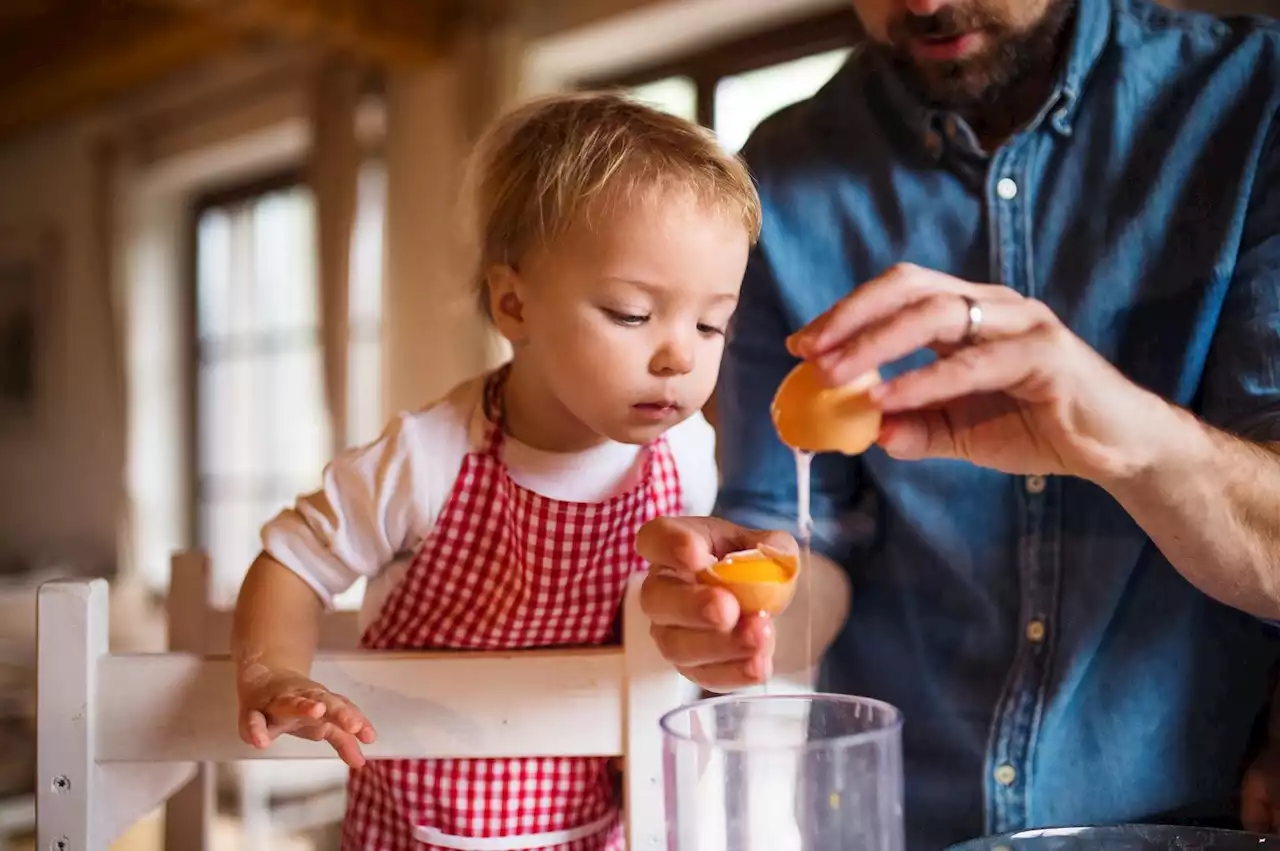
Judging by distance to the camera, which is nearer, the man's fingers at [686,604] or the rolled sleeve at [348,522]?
the man's fingers at [686,604]

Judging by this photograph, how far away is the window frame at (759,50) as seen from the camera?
54cm

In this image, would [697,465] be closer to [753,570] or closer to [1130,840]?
[753,570]

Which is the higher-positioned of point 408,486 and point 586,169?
point 586,169

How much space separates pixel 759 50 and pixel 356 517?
36 cm

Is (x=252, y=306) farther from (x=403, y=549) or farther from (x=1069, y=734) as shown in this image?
(x=1069, y=734)

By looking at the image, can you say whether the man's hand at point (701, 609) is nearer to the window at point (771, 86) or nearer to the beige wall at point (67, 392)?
the window at point (771, 86)

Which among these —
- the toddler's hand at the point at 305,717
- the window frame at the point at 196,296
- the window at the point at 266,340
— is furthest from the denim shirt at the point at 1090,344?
the window frame at the point at 196,296

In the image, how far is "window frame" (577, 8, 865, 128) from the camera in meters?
0.54

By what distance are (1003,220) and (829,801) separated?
29cm

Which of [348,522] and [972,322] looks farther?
[348,522]

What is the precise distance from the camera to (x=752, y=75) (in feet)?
1.82

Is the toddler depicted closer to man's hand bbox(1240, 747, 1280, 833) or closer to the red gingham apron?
the red gingham apron

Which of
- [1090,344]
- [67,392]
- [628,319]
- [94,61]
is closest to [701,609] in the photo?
[628,319]

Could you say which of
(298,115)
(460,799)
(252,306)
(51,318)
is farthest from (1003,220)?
(51,318)
